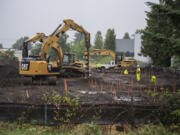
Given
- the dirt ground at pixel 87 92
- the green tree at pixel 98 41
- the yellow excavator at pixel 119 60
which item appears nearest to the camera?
the dirt ground at pixel 87 92

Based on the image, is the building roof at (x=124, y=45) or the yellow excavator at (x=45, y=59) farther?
the building roof at (x=124, y=45)

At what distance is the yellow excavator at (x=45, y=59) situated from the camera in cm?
1296

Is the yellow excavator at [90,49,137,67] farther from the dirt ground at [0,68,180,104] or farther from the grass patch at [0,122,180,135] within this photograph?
the grass patch at [0,122,180,135]

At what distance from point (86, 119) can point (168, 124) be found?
2.43 meters

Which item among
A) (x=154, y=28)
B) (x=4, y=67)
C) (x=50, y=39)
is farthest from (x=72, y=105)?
(x=154, y=28)

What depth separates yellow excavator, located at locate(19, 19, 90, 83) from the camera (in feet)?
42.5

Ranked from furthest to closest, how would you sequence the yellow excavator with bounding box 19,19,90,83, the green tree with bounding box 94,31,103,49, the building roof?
the building roof
the green tree with bounding box 94,31,103,49
the yellow excavator with bounding box 19,19,90,83

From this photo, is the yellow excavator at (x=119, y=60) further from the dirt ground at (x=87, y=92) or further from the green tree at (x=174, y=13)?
the green tree at (x=174, y=13)

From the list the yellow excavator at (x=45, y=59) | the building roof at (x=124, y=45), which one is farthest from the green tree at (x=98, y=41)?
the yellow excavator at (x=45, y=59)

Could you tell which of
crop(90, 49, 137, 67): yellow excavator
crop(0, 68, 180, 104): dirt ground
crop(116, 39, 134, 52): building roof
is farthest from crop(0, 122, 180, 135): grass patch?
→ crop(116, 39, 134, 52): building roof

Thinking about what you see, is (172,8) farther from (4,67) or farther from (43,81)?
(4,67)

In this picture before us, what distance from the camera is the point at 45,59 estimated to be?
15141 millimetres

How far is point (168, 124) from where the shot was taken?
5695 mm

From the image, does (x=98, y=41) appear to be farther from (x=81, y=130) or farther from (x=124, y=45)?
(x=81, y=130)
